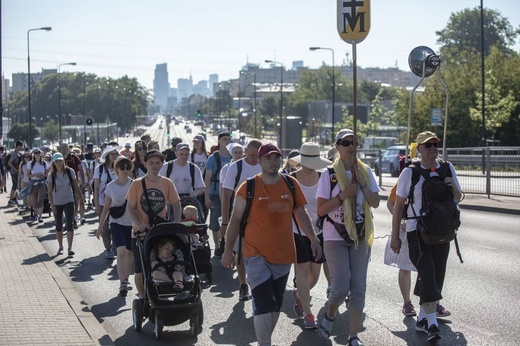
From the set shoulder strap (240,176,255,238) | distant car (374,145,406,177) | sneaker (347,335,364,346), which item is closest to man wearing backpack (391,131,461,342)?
sneaker (347,335,364,346)

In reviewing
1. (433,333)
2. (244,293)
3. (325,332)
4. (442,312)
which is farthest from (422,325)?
(244,293)

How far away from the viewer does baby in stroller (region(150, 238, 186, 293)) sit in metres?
8.48

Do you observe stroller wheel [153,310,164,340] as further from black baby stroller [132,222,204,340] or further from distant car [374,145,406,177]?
distant car [374,145,406,177]

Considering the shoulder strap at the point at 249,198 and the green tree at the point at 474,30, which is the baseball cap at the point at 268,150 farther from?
the green tree at the point at 474,30

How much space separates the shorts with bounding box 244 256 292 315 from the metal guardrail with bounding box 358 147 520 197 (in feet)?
54.1

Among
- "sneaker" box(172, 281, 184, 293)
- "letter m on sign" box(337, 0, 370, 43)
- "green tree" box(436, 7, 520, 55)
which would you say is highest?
"green tree" box(436, 7, 520, 55)

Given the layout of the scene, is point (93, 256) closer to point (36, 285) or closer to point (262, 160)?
point (36, 285)

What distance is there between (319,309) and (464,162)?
52.9ft

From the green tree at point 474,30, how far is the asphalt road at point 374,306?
126735 millimetres

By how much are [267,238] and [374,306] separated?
308 centimetres

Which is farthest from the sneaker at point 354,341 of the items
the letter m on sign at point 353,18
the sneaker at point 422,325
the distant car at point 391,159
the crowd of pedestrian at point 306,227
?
the distant car at point 391,159

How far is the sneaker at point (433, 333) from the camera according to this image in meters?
7.68

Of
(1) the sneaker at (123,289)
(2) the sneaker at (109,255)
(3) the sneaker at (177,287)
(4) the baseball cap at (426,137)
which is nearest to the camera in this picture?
(4) the baseball cap at (426,137)

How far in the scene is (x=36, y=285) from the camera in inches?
430
